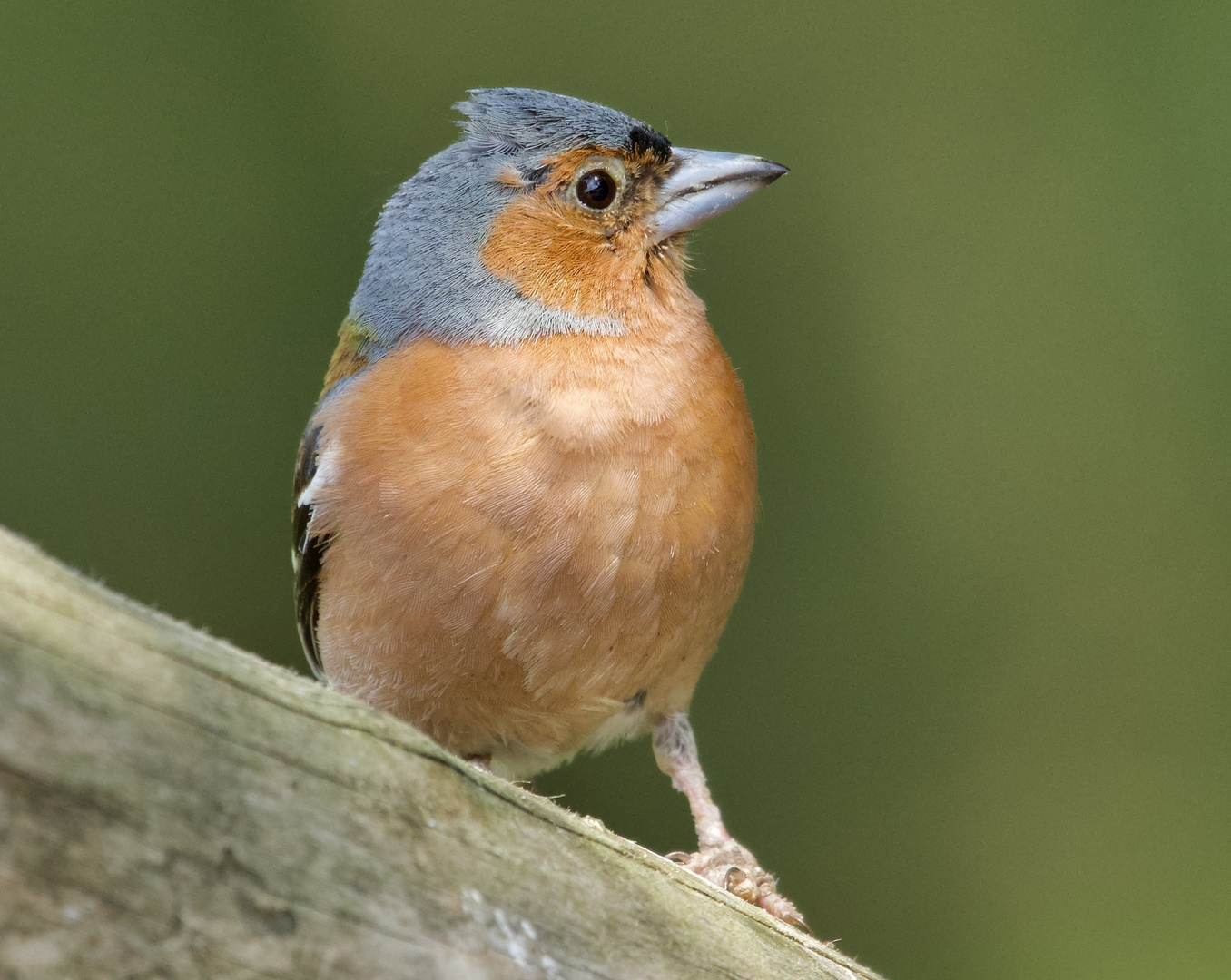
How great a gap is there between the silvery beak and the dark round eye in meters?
0.14

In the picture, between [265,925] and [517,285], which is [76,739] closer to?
[265,925]

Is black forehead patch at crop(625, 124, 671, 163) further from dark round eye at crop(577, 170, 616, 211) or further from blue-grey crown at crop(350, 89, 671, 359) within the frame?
dark round eye at crop(577, 170, 616, 211)

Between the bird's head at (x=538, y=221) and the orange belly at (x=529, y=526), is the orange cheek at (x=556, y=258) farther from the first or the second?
the orange belly at (x=529, y=526)

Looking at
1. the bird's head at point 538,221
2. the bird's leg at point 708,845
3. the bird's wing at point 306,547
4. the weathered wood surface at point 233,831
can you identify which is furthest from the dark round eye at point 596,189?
the weathered wood surface at point 233,831

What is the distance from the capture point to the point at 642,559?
274 cm

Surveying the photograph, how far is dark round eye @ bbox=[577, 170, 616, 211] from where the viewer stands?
10.8 feet

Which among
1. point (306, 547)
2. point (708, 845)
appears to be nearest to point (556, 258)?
point (306, 547)

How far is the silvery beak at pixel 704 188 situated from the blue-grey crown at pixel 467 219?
0.32 ft

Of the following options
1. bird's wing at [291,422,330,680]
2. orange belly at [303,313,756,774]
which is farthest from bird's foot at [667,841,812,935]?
bird's wing at [291,422,330,680]

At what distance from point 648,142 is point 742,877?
1.98 meters

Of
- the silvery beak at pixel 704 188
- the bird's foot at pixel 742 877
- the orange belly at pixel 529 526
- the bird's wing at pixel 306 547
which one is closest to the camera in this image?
the orange belly at pixel 529 526

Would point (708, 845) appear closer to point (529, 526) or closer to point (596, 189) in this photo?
point (529, 526)

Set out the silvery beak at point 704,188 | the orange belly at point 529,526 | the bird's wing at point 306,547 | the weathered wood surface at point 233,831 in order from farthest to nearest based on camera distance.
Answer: the silvery beak at point 704,188, the bird's wing at point 306,547, the orange belly at point 529,526, the weathered wood surface at point 233,831

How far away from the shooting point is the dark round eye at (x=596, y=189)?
330 centimetres
